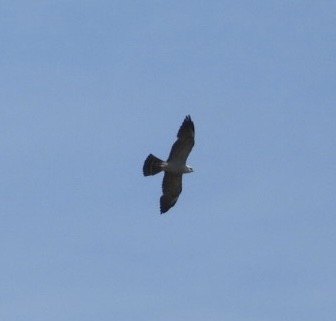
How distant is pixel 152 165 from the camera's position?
122562mm

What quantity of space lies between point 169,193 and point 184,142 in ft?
9.85

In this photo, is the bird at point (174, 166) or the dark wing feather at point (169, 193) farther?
the dark wing feather at point (169, 193)

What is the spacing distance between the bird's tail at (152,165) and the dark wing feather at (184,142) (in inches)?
27.7

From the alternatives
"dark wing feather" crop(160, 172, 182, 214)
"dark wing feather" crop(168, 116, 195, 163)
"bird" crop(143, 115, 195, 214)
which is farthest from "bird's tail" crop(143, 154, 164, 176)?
"dark wing feather" crop(160, 172, 182, 214)

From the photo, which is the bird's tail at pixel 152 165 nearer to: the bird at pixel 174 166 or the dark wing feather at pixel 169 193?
the bird at pixel 174 166

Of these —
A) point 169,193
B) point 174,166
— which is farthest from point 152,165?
point 169,193

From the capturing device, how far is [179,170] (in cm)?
12362

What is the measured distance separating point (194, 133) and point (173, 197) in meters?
3.60

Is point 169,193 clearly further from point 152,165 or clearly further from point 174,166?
point 152,165

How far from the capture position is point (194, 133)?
4825 inches

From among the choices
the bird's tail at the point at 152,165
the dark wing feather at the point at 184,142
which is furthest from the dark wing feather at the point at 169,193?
the bird's tail at the point at 152,165

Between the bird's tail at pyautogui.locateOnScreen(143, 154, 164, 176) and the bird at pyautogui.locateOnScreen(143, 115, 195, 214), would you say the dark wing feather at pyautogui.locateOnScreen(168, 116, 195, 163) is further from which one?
the bird's tail at pyautogui.locateOnScreen(143, 154, 164, 176)

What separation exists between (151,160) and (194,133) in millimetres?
2062

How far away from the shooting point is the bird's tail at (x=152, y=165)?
122438mm
